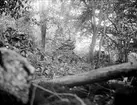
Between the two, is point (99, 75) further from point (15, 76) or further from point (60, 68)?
point (60, 68)

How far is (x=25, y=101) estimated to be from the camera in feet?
5.82

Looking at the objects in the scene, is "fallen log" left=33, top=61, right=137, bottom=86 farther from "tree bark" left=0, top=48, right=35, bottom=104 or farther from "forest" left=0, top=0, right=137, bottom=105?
"tree bark" left=0, top=48, right=35, bottom=104

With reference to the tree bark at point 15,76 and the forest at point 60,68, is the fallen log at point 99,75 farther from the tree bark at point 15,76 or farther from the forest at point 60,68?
the tree bark at point 15,76

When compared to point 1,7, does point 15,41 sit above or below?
below

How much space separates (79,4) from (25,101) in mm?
11743

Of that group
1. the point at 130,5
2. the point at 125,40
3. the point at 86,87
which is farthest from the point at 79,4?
the point at 86,87

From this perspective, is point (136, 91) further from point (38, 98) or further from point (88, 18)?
point (88, 18)

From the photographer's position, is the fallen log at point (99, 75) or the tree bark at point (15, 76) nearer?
the tree bark at point (15, 76)

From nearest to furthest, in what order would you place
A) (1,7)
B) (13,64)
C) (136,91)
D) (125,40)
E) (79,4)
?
(13,64), (136,91), (1,7), (125,40), (79,4)

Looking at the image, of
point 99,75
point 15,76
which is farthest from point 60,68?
point 15,76

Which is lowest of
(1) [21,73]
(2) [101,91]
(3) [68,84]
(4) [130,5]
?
(2) [101,91]

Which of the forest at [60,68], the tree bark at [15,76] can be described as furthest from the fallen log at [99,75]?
the tree bark at [15,76]

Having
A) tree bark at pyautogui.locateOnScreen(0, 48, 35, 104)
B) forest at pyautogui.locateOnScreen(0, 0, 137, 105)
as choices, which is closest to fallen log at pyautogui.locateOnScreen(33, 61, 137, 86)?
forest at pyautogui.locateOnScreen(0, 0, 137, 105)

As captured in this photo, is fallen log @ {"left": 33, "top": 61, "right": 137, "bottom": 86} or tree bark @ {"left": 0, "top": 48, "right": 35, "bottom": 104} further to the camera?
fallen log @ {"left": 33, "top": 61, "right": 137, "bottom": 86}
